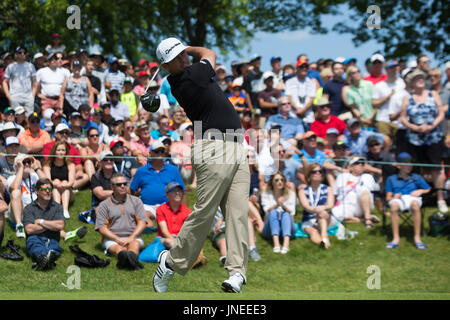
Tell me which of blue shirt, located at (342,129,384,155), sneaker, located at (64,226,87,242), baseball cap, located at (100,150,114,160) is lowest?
sneaker, located at (64,226,87,242)

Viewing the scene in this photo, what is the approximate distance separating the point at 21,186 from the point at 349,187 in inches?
219

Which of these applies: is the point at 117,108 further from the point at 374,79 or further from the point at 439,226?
the point at 439,226

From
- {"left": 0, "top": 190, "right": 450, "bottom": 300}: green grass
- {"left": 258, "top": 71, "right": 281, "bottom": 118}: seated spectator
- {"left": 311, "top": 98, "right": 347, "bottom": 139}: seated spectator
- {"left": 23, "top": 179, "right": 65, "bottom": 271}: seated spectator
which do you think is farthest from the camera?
{"left": 258, "top": 71, "right": 281, "bottom": 118}: seated spectator

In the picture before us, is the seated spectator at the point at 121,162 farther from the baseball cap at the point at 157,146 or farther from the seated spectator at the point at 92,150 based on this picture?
the baseball cap at the point at 157,146

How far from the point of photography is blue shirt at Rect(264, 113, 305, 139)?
43.7 feet

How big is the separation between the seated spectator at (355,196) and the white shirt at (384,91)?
207 centimetres

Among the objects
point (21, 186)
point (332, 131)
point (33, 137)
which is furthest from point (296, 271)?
point (33, 137)

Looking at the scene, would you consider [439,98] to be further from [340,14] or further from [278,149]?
[340,14]

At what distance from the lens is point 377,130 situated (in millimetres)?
13664

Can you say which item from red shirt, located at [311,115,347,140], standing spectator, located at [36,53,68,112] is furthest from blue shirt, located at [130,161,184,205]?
standing spectator, located at [36,53,68,112]

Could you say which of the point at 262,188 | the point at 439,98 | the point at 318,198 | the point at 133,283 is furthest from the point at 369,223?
the point at 133,283

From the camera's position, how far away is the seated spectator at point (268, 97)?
14781mm

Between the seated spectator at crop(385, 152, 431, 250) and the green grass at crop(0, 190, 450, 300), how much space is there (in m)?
0.20

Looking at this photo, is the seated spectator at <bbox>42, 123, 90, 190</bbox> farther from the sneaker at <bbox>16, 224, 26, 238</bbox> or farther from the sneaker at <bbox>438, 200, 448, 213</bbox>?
the sneaker at <bbox>438, 200, 448, 213</bbox>
